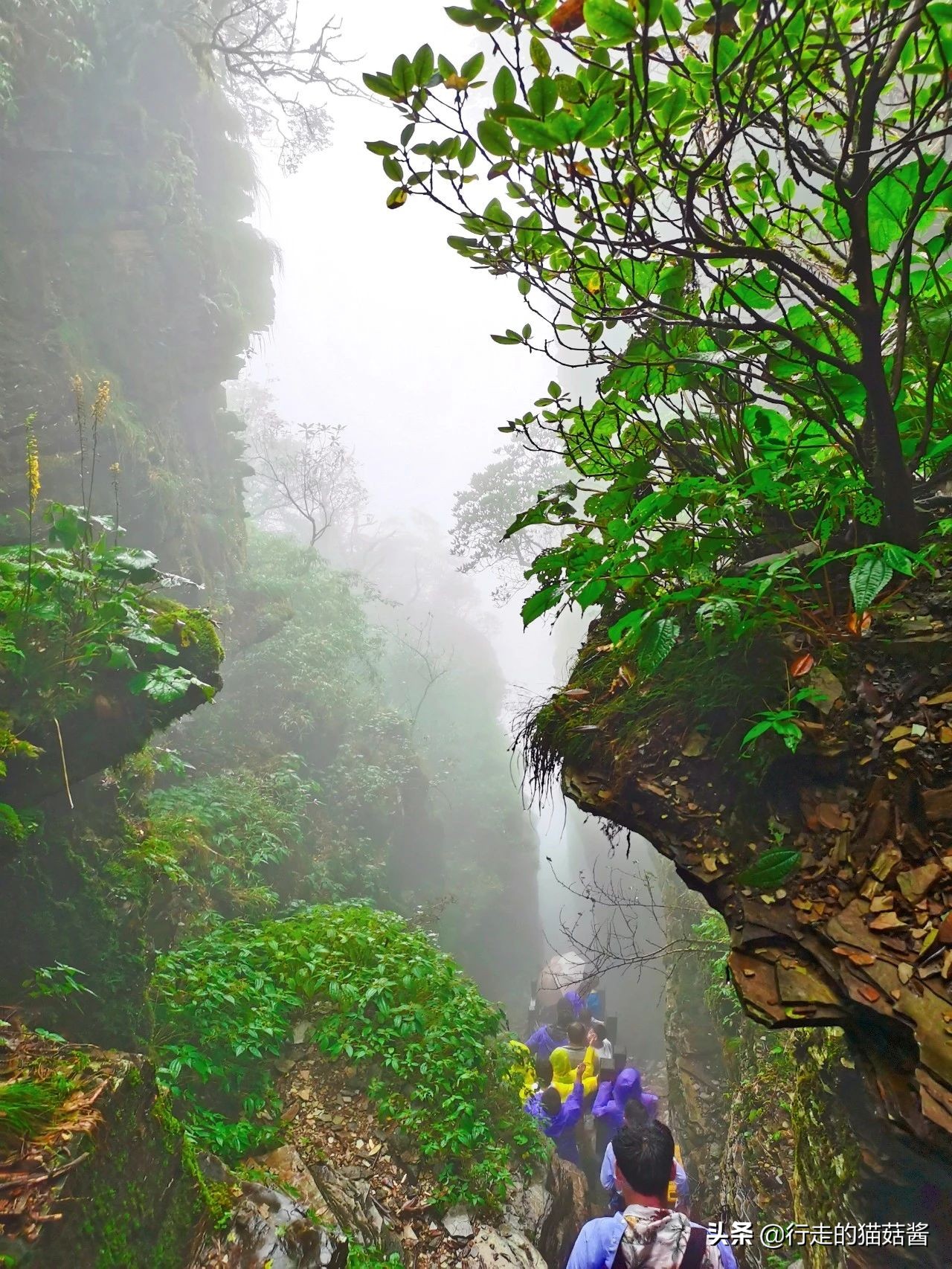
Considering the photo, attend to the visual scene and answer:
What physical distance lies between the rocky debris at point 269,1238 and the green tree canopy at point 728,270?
10.7 feet

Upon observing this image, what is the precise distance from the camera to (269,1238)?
2836mm

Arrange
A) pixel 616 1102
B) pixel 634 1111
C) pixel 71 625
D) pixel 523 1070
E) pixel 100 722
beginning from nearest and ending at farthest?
pixel 71 625 < pixel 100 722 < pixel 523 1070 < pixel 634 1111 < pixel 616 1102

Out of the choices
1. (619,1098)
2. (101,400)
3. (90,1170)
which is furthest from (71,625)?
(619,1098)

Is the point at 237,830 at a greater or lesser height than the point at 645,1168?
greater

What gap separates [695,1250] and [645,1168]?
38 centimetres

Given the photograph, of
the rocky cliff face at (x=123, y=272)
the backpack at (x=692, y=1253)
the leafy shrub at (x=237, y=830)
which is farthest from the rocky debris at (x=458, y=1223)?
the rocky cliff face at (x=123, y=272)

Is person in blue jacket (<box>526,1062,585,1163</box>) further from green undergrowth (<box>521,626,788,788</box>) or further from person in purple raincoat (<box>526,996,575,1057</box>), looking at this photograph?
green undergrowth (<box>521,626,788,788</box>)

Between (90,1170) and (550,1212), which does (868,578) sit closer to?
(90,1170)

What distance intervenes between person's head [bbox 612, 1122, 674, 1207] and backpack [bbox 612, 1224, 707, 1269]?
0.94 feet

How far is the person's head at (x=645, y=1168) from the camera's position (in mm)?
2524

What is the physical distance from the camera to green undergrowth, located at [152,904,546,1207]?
3.88 meters

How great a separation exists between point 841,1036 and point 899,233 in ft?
9.85

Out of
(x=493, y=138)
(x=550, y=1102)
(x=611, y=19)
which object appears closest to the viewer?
(x=611, y=19)

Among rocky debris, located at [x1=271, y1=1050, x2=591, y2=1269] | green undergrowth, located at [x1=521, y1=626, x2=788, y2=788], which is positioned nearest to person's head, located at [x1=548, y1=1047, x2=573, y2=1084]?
rocky debris, located at [x1=271, y1=1050, x2=591, y2=1269]
